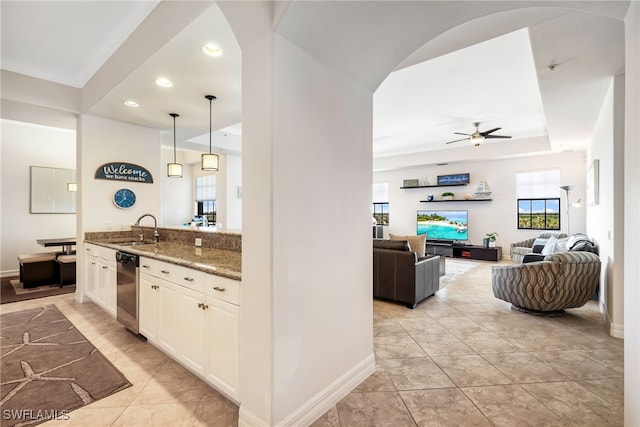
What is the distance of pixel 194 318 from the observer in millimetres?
2195

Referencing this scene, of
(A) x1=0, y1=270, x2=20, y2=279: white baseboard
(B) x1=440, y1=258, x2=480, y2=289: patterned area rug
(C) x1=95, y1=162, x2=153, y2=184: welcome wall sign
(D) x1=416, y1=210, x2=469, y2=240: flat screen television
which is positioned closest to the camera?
(C) x1=95, y1=162, x2=153, y2=184: welcome wall sign

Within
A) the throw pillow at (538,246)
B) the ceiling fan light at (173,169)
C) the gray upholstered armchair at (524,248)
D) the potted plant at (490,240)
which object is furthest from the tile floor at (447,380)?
the potted plant at (490,240)

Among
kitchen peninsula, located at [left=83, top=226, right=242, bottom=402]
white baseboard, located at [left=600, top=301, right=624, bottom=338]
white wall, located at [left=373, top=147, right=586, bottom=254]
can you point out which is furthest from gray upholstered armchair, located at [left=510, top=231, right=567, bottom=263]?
kitchen peninsula, located at [left=83, top=226, right=242, bottom=402]

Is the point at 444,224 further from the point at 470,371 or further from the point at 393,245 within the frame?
→ the point at 470,371

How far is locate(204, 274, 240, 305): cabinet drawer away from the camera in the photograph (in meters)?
1.85

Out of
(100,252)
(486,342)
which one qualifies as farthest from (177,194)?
(486,342)

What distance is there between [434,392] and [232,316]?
61.3 inches

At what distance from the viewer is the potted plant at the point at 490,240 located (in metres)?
7.80

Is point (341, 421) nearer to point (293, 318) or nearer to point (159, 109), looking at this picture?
point (293, 318)

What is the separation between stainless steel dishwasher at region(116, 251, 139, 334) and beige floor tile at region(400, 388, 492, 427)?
8.44 feet

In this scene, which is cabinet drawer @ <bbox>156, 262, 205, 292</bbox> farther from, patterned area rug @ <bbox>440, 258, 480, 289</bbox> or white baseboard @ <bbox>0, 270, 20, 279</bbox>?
white baseboard @ <bbox>0, 270, 20, 279</bbox>

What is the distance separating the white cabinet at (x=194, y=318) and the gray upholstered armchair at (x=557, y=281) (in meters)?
3.51

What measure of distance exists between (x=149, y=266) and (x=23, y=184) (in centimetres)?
560

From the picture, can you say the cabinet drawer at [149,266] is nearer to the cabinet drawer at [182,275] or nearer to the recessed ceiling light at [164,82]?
the cabinet drawer at [182,275]
